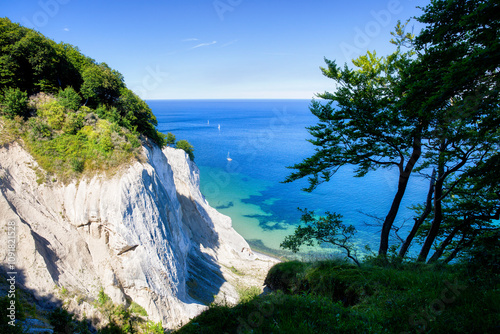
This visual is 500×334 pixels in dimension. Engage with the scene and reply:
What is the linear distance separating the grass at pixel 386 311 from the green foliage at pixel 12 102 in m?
17.6

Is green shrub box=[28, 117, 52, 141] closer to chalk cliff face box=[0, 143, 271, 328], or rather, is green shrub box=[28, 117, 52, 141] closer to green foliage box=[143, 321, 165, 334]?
chalk cliff face box=[0, 143, 271, 328]

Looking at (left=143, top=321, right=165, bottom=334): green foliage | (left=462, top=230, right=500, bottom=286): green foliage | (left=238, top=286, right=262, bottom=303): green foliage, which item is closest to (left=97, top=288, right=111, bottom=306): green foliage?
(left=143, top=321, right=165, bottom=334): green foliage

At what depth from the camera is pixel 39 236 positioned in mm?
12109

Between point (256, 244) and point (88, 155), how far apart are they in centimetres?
2440

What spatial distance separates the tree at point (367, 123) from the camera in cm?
788

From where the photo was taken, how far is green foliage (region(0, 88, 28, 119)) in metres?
14.1

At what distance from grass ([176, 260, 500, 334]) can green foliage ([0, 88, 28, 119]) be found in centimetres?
1759

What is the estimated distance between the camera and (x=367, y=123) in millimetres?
8133

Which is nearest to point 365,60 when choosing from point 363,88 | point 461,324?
point 363,88

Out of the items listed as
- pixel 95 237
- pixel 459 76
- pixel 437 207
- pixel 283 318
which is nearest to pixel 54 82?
pixel 95 237

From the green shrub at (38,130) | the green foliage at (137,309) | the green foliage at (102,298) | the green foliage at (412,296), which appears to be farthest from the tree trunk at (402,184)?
the green shrub at (38,130)

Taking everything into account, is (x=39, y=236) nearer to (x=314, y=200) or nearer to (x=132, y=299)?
(x=132, y=299)

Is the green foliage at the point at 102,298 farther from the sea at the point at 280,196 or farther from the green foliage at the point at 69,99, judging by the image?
the sea at the point at 280,196

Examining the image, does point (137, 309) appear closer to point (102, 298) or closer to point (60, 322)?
point (102, 298)
